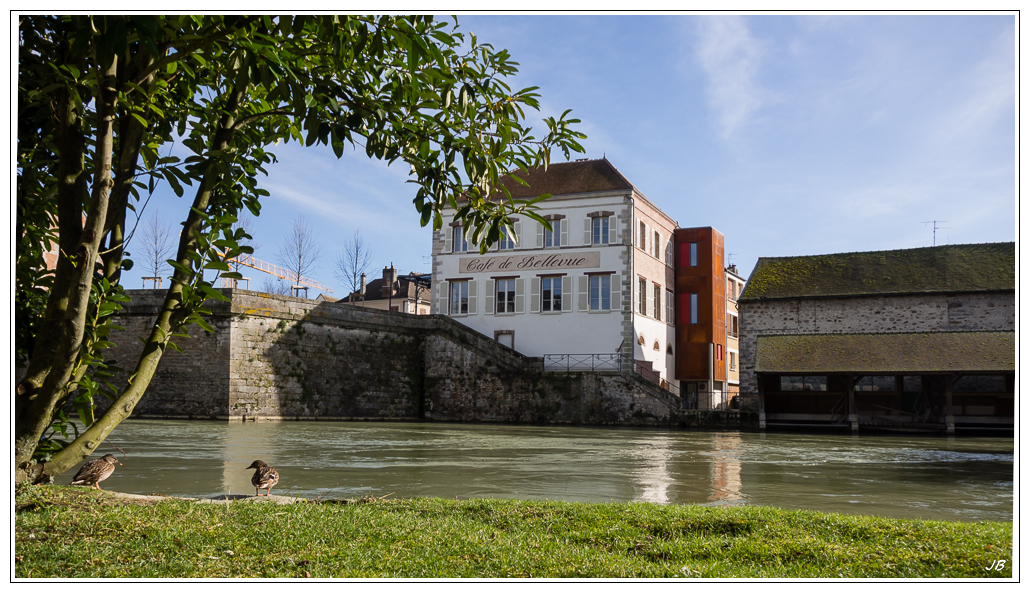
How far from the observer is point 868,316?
31062mm

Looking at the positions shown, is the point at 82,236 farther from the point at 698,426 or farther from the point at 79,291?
the point at 698,426

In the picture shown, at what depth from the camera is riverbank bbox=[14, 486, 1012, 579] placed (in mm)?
3795

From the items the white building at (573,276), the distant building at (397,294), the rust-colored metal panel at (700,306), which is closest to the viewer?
the white building at (573,276)

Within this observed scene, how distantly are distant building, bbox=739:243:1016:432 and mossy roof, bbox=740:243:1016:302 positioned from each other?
4 centimetres

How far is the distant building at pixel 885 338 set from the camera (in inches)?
1053

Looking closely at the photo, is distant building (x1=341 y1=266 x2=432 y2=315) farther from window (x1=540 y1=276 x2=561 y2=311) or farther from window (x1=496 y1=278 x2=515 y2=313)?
window (x1=540 y1=276 x2=561 y2=311)

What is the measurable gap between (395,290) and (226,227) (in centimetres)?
5136

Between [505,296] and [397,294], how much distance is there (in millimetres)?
21777

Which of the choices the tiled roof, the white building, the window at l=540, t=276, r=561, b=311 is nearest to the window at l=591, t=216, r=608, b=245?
the white building

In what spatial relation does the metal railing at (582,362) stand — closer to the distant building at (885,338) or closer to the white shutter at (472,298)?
the white shutter at (472,298)

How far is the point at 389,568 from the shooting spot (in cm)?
380

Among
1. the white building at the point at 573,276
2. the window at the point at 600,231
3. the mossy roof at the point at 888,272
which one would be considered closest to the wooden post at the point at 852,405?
the mossy roof at the point at 888,272

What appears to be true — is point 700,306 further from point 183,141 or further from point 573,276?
point 183,141

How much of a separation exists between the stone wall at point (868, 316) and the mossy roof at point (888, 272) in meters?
0.33
